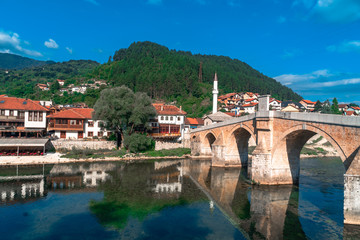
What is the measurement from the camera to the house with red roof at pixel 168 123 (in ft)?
144

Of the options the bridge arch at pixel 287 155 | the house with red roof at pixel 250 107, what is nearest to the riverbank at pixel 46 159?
the bridge arch at pixel 287 155

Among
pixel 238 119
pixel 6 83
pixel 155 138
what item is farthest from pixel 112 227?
pixel 6 83

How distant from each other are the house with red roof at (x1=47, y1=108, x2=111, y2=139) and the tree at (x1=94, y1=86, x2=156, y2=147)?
3.40 meters

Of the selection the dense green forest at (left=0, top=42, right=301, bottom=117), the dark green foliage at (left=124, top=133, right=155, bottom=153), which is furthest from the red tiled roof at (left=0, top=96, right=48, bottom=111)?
the dense green forest at (left=0, top=42, right=301, bottom=117)

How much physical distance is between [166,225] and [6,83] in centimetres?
13081

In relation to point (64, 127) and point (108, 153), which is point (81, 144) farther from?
point (64, 127)

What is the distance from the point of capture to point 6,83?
112188 millimetres

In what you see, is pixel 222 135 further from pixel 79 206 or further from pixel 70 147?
pixel 70 147

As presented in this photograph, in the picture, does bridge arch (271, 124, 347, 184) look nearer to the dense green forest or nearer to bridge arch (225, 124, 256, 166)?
bridge arch (225, 124, 256, 166)

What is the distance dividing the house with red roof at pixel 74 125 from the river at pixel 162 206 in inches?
434

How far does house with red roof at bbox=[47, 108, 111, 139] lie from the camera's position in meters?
37.2

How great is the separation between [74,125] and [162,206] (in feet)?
89.7

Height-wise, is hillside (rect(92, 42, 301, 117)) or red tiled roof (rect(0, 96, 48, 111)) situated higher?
hillside (rect(92, 42, 301, 117))

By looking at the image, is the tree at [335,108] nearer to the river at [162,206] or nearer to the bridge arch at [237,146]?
the river at [162,206]
